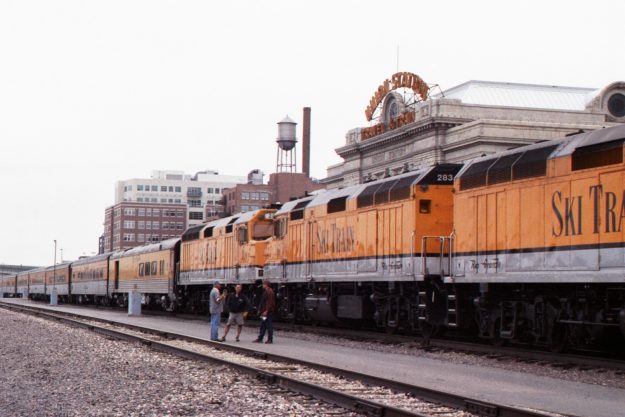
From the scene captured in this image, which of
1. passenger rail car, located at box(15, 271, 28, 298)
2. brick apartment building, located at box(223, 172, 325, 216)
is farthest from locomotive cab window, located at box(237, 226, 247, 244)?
brick apartment building, located at box(223, 172, 325, 216)

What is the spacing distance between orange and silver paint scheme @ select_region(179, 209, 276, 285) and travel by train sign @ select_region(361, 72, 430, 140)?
56633mm

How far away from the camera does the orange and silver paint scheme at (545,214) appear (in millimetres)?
17578

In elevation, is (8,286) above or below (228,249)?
below

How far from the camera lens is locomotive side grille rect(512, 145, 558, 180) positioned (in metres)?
19.7

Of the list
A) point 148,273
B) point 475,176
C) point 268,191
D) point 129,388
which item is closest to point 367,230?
point 475,176

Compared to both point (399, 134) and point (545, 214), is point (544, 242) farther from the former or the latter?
point (399, 134)

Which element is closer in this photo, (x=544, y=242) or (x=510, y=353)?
(x=544, y=242)

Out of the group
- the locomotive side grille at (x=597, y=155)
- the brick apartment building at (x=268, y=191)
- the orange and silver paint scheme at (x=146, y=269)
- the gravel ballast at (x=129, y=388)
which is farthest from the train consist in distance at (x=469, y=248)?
the brick apartment building at (x=268, y=191)

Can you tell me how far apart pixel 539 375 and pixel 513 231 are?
454 centimetres

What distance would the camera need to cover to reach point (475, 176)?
74.2ft

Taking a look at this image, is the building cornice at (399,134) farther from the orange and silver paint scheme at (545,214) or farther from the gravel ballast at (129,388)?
the gravel ballast at (129,388)

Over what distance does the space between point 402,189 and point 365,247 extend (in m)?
2.80

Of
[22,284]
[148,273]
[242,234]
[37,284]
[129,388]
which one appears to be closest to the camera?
[129,388]

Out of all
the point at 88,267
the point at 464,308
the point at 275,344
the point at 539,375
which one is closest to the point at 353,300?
the point at 275,344
